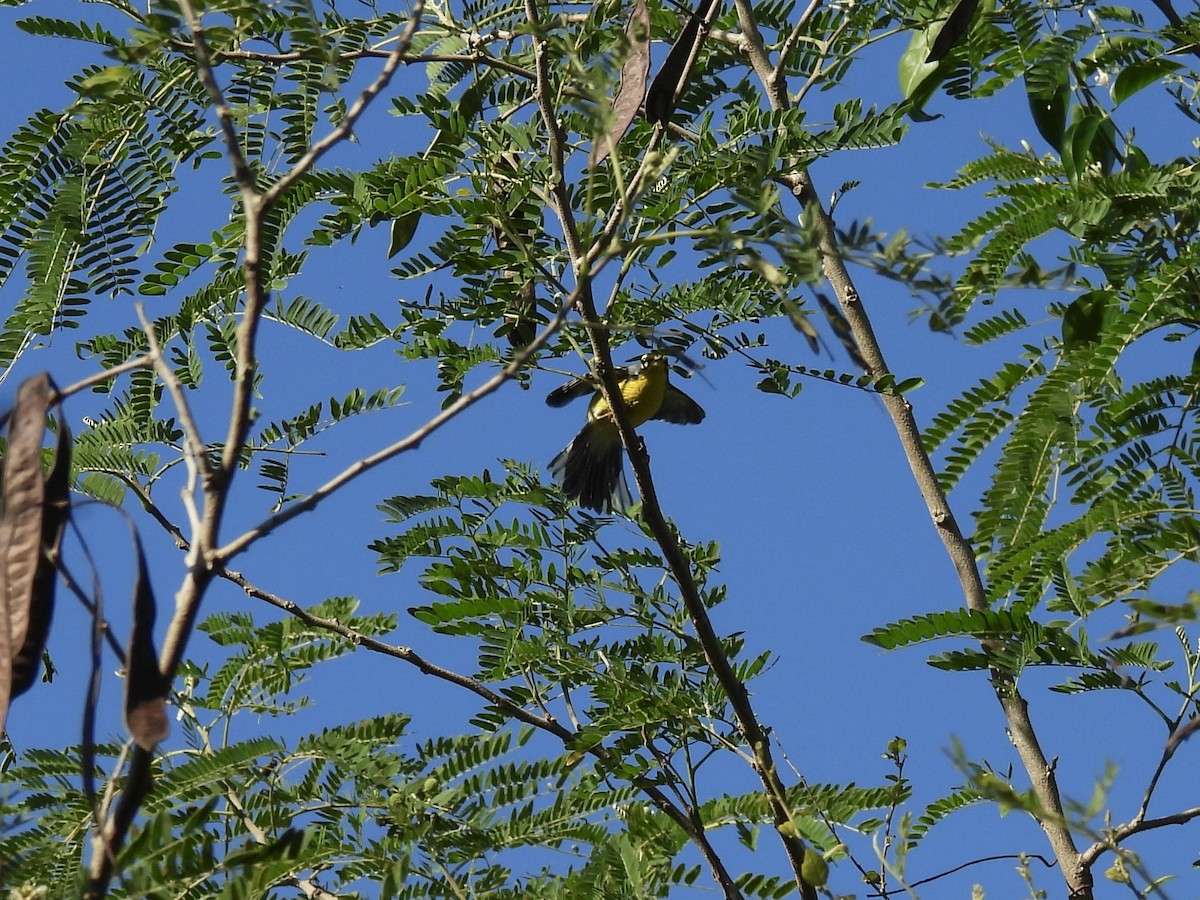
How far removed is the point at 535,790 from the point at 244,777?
511 millimetres

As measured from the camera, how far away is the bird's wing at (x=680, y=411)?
16.9ft

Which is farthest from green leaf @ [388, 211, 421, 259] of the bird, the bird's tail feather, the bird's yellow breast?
the bird's yellow breast

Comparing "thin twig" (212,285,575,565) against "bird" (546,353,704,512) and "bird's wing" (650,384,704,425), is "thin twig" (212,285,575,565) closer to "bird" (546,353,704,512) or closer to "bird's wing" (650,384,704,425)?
"bird" (546,353,704,512)

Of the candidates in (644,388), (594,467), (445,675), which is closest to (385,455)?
(445,675)

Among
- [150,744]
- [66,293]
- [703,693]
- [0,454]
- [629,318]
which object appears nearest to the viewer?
[150,744]

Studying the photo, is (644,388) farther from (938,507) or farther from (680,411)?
(938,507)

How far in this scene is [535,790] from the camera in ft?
8.23

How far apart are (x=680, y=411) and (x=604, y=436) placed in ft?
2.75

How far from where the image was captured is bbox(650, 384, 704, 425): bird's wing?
16.9 ft

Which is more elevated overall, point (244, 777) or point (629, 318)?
point (629, 318)

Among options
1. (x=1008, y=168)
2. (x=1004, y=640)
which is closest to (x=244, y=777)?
(x=1004, y=640)

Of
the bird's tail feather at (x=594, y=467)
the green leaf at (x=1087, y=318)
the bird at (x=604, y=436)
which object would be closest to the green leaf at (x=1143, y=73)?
the green leaf at (x=1087, y=318)

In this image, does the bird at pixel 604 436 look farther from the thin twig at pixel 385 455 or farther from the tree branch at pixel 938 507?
the thin twig at pixel 385 455

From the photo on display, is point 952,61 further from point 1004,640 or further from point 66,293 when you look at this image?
point 66,293
